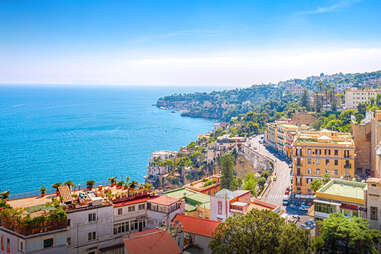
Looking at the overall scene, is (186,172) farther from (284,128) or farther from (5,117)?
(5,117)

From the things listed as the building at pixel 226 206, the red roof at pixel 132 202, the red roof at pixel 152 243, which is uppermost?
the red roof at pixel 132 202

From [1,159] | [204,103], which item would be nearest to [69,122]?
[1,159]

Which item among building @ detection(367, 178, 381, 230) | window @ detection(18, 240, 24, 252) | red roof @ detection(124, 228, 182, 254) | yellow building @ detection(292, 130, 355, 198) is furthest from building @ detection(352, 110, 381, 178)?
window @ detection(18, 240, 24, 252)

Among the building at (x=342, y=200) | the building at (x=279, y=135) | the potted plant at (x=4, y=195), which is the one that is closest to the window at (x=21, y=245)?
the potted plant at (x=4, y=195)

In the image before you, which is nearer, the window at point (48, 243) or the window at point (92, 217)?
the window at point (48, 243)

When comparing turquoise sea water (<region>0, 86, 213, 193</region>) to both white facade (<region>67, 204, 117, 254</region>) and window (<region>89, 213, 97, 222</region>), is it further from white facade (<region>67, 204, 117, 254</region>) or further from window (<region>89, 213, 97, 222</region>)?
window (<region>89, 213, 97, 222</region>)

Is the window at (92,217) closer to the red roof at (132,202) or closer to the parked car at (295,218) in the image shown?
the red roof at (132,202)
